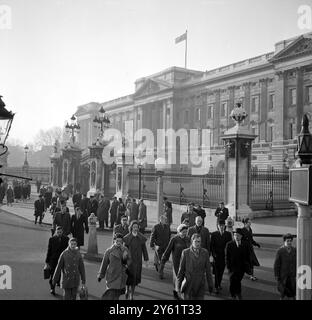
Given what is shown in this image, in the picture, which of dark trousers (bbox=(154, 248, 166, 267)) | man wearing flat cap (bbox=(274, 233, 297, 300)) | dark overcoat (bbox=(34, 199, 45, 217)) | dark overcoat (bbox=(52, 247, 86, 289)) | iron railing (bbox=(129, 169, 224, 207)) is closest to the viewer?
dark overcoat (bbox=(52, 247, 86, 289))

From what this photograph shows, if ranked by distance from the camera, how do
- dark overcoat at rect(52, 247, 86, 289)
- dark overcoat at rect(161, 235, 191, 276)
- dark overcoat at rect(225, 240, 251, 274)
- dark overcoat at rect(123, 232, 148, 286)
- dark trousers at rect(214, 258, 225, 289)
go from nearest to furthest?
dark overcoat at rect(52, 247, 86, 289) < dark overcoat at rect(225, 240, 251, 274) < dark overcoat at rect(123, 232, 148, 286) < dark overcoat at rect(161, 235, 191, 276) < dark trousers at rect(214, 258, 225, 289)

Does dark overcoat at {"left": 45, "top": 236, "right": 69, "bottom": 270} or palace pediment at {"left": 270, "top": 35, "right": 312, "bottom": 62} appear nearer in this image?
dark overcoat at {"left": 45, "top": 236, "right": 69, "bottom": 270}

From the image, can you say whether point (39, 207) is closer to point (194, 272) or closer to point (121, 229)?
point (121, 229)

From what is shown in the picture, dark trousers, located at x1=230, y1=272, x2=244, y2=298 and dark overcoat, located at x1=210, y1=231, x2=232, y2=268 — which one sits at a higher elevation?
dark overcoat, located at x1=210, y1=231, x2=232, y2=268

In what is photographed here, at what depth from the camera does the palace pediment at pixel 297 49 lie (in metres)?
48.2

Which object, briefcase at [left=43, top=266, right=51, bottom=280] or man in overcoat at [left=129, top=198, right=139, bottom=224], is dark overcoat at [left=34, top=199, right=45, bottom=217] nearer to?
man in overcoat at [left=129, top=198, right=139, bottom=224]

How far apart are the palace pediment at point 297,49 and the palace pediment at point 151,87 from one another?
25687mm

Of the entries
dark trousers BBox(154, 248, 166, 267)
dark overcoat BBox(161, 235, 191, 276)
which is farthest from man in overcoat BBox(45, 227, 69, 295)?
dark trousers BBox(154, 248, 166, 267)

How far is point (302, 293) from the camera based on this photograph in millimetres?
5250

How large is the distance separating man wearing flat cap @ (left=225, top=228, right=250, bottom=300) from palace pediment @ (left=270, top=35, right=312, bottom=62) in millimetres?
45173

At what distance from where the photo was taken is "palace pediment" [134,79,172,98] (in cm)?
7500

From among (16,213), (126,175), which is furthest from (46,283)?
(126,175)

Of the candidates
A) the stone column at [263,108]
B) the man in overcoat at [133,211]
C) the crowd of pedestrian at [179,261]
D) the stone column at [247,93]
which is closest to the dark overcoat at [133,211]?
the man in overcoat at [133,211]
